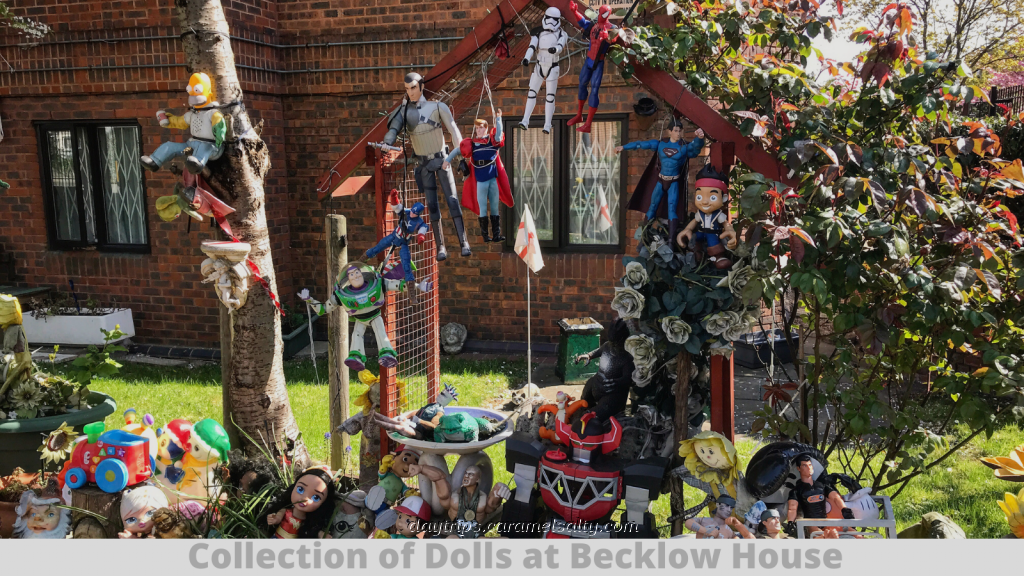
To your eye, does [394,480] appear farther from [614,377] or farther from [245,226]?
[245,226]

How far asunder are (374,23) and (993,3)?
749 cm

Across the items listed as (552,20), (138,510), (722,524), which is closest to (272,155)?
(138,510)

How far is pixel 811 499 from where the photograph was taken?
9.89 feet

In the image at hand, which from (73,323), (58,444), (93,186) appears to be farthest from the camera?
(93,186)

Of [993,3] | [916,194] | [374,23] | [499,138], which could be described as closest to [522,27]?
[499,138]

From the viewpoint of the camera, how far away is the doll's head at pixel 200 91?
3.69 metres

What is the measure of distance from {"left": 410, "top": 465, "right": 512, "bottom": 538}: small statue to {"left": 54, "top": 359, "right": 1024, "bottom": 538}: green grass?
1007 mm

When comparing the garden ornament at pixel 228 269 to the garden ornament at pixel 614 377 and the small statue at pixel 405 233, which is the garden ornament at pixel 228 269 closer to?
the small statue at pixel 405 233

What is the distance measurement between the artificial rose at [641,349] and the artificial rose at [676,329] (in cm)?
10

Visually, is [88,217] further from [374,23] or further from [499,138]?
[499,138]

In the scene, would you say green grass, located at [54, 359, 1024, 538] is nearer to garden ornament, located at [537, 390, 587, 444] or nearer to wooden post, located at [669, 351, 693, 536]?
wooden post, located at [669, 351, 693, 536]

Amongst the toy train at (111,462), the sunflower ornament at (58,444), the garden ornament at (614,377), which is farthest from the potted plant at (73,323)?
the garden ornament at (614,377)

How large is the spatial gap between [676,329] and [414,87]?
1.52 meters

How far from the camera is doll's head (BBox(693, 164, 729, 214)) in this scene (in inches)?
120
